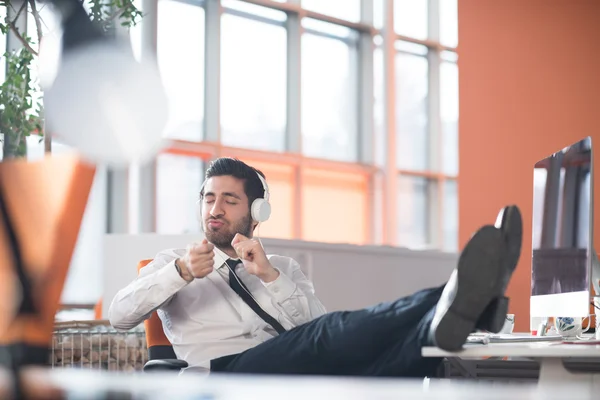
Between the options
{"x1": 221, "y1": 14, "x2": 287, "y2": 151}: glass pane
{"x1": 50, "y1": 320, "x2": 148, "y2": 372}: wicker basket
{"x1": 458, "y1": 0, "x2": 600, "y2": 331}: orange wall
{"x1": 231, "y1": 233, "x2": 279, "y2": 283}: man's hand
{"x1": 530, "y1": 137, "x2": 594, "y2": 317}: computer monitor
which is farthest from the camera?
{"x1": 221, "y1": 14, "x2": 287, "y2": 151}: glass pane

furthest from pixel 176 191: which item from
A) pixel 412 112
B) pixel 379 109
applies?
pixel 412 112

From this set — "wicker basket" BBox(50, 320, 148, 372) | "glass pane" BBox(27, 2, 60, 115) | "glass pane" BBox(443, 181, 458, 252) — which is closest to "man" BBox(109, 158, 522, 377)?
"wicker basket" BBox(50, 320, 148, 372)

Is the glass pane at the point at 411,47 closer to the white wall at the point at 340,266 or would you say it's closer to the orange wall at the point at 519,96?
the orange wall at the point at 519,96

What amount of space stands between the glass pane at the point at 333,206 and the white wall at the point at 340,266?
2967 mm

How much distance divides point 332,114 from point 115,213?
304cm

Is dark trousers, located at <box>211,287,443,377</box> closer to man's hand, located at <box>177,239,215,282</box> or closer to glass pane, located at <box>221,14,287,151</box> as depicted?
man's hand, located at <box>177,239,215,282</box>

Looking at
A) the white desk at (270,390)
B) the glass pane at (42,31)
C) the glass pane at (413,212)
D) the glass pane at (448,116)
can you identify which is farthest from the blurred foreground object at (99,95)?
the glass pane at (448,116)

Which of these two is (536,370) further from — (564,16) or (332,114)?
(332,114)

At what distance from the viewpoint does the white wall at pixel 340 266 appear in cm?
453

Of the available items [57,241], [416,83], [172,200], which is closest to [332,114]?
[416,83]

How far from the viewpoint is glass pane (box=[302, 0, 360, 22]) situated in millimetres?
9516

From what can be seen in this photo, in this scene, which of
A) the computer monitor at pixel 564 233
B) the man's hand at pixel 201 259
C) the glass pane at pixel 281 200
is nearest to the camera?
the computer monitor at pixel 564 233

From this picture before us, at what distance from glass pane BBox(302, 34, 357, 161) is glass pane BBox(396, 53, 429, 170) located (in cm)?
61

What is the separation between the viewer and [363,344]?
2.09m
